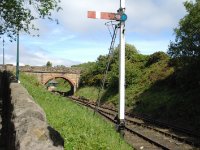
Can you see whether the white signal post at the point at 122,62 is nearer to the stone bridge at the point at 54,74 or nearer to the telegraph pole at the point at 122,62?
the telegraph pole at the point at 122,62

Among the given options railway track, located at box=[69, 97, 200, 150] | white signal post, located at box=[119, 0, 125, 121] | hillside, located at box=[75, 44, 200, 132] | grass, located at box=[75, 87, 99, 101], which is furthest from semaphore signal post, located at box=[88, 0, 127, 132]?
grass, located at box=[75, 87, 99, 101]

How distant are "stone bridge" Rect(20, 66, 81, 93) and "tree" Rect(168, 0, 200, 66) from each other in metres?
44.3

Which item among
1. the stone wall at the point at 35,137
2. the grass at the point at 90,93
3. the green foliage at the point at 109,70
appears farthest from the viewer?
the grass at the point at 90,93

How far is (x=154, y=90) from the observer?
3612 cm

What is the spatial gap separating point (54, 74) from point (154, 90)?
36.1m

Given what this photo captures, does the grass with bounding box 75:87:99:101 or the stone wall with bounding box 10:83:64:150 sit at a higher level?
the stone wall with bounding box 10:83:64:150

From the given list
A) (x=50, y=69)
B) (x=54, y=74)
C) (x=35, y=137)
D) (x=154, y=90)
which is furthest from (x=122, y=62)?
(x=54, y=74)

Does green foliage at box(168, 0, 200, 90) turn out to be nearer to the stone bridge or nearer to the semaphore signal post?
the semaphore signal post

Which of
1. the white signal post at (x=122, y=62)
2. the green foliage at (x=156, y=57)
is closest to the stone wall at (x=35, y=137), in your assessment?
the white signal post at (x=122, y=62)

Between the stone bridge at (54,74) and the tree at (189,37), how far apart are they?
44.3 m

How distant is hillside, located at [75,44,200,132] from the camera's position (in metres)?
26.5

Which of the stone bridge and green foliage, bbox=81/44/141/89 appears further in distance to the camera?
the stone bridge

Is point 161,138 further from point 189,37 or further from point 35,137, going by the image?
point 35,137

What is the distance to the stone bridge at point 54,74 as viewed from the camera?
6850 cm
